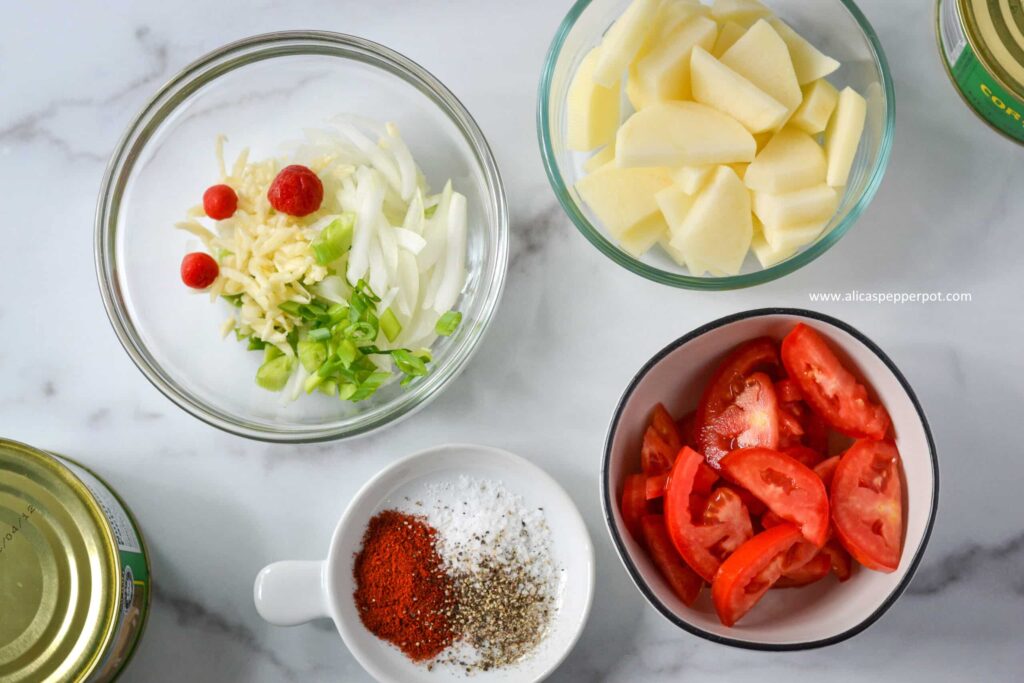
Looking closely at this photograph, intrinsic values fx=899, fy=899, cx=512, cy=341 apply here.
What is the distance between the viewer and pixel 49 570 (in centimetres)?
139

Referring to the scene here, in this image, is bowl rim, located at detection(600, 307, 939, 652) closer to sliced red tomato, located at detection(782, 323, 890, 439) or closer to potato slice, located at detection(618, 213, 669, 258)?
sliced red tomato, located at detection(782, 323, 890, 439)

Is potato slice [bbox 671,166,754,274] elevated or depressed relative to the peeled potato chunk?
depressed

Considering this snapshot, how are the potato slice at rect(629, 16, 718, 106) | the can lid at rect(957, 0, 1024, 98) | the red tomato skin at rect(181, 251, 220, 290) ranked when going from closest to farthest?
the can lid at rect(957, 0, 1024, 98), the potato slice at rect(629, 16, 718, 106), the red tomato skin at rect(181, 251, 220, 290)

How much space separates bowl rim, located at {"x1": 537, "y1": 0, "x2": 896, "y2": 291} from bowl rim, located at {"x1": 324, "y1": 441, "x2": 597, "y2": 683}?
1.28ft

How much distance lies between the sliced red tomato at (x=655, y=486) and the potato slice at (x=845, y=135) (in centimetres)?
54

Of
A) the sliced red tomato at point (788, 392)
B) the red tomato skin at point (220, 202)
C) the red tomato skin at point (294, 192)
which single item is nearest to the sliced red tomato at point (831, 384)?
the sliced red tomato at point (788, 392)

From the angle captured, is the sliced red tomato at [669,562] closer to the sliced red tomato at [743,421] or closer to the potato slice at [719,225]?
the sliced red tomato at [743,421]

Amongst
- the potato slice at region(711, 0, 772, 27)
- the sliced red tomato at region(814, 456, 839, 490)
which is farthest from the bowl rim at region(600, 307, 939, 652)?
the potato slice at region(711, 0, 772, 27)

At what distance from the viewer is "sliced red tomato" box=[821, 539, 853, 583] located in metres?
1.44

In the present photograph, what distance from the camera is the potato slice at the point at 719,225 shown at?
139 cm

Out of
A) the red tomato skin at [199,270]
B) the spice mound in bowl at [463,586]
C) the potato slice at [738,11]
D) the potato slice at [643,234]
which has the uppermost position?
the potato slice at [738,11]

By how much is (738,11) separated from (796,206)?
0.34 m

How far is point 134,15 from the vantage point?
1.68 meters

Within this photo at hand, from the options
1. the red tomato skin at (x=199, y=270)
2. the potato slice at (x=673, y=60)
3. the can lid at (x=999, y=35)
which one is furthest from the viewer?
the red tomato skin at (x=199, y=270)
